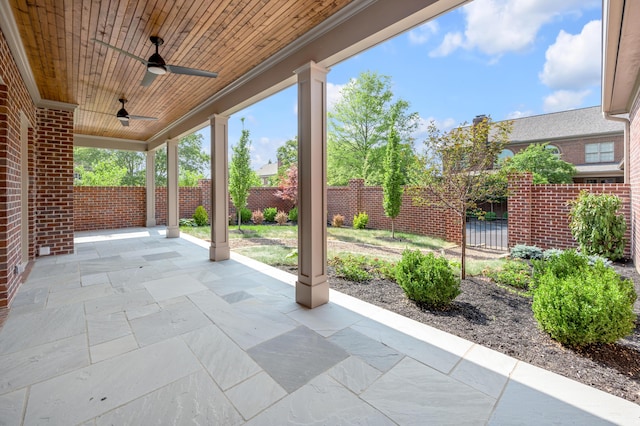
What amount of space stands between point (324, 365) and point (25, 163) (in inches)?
A: 227

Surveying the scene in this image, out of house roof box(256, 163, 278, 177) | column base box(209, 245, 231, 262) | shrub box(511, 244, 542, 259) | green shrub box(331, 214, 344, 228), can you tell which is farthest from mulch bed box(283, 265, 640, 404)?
house roof box(256, 163, 278, 177)

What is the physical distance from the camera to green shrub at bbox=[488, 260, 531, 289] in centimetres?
363

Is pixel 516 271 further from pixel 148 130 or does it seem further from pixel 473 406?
pixel 148 130

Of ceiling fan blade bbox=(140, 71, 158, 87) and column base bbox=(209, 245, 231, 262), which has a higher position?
ceiling fan blade bbox=(140, 71, 158, 87)

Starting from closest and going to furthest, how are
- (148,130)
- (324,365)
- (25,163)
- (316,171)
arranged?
(324,365), (316,171), (25,163), (148,130)

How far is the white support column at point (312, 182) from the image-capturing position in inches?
120

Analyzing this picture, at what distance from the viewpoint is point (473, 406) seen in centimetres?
160

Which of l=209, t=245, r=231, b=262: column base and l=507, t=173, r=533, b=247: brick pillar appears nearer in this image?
l=209, t=245, r=231, b=262: column base

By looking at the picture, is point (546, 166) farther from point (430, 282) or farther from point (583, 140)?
point (430, 282)

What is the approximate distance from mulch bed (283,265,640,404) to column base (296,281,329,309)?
49 cm

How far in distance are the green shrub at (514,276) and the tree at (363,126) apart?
13.3m

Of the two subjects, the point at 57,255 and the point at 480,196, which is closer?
the point at 480,196

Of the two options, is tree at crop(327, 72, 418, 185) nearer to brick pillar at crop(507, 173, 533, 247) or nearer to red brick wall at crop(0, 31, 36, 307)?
brick pillar at crop(507, 173, 533, 247)

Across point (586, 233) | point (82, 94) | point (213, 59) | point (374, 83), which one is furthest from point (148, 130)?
point (374, 83)
